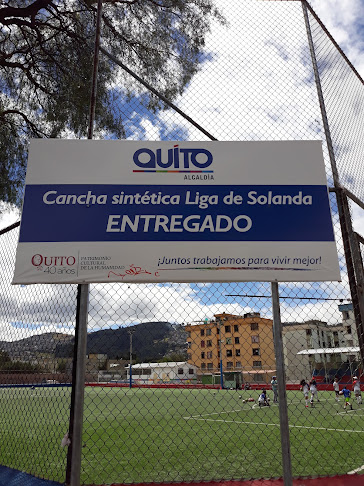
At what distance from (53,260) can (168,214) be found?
1.16m

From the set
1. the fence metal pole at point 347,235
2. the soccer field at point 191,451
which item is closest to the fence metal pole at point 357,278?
the fence metal pole at point 347,235

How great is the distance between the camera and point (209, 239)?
3.64 metres

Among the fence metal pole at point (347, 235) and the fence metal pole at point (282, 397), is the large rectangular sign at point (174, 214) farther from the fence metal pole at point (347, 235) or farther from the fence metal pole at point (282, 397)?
the fence metal pole at point (282, 397)

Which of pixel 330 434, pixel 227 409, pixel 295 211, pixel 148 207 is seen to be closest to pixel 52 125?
pixel 148 207

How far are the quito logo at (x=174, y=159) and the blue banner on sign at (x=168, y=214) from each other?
0.23 meters

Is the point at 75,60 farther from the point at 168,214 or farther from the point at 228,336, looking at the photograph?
the point at 228,336

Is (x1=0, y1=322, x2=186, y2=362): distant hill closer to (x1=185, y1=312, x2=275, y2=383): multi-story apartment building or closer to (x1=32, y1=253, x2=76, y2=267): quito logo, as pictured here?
(x1=185, y1=312, x2=275, y2=383): multi-story apartment building

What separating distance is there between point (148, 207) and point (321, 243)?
1725 mm

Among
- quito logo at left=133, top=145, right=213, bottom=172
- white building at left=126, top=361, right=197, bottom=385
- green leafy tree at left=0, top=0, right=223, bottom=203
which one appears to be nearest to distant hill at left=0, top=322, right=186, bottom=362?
quito logo at left=133, top=145, right=213, bottom=172

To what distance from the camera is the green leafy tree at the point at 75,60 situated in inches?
271

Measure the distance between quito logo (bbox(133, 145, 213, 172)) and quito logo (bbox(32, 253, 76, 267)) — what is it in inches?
45.6

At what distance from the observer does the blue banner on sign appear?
143 inches

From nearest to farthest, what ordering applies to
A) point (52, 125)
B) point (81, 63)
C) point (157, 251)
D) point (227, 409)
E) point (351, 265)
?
point (157, 251)
point (351, 265)
point (81, 63)
point (52, 125)
point (227, 409)

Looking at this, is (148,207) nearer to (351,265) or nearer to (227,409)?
(351,265)
